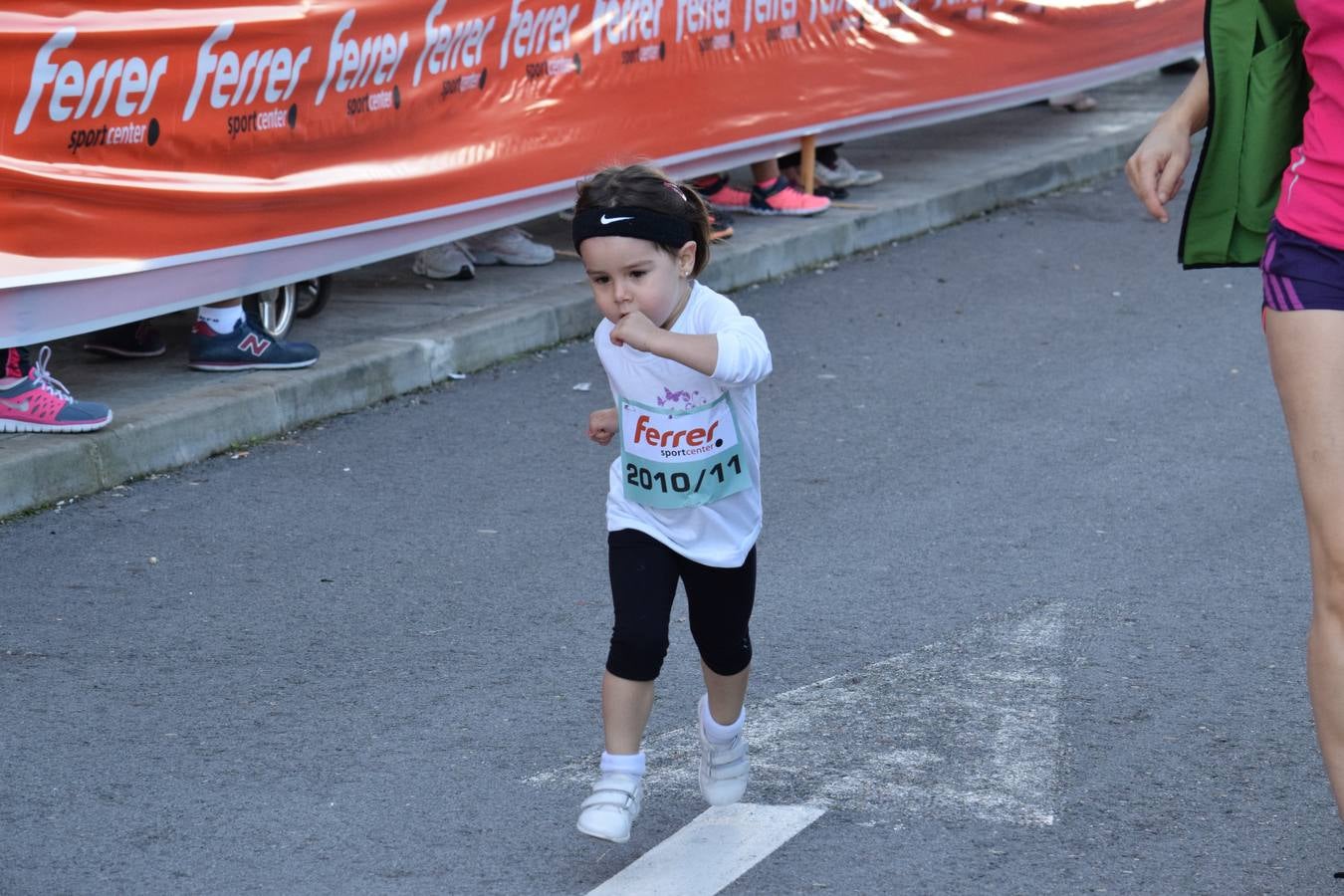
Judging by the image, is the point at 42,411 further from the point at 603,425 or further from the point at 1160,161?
the point at 1160,161

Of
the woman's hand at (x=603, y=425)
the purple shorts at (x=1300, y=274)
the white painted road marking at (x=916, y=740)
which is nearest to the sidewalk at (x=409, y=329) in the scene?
the white painted road marking at (x=916, y=740)

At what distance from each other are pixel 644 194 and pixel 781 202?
701 cm

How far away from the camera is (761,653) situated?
180 inches

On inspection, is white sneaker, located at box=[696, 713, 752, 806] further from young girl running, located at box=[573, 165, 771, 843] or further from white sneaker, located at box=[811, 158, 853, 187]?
white sneaker, located at box=[811, 158, 853, 187]

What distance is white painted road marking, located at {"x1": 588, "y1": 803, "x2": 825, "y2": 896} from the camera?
338 cm

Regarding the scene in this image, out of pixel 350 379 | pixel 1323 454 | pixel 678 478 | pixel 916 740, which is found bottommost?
pixel 350 379

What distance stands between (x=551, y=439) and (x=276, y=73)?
162cm

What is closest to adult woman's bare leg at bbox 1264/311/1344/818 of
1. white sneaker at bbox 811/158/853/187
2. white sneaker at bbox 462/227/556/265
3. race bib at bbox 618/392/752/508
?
race bib at bbox 618/392/752/508

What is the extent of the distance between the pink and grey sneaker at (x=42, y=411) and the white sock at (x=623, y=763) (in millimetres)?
3029

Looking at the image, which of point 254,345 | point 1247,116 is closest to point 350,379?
point 254,345

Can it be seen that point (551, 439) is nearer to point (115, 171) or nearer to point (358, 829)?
point (115, 171)

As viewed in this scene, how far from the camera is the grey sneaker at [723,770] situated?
12.0ft

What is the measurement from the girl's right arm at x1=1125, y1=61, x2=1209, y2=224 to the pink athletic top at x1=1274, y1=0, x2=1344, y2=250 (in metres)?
0.22

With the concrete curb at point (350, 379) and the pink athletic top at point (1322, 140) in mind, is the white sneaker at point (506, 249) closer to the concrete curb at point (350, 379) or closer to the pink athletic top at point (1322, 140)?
the concrete curb at point (350, 379)
